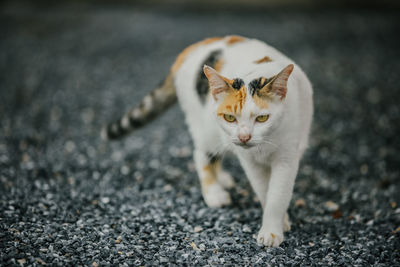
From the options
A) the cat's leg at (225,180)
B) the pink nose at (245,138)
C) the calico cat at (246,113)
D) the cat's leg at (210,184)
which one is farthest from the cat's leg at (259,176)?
the cat's leg at (225,180)

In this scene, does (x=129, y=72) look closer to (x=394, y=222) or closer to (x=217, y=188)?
(x=217, y=188)

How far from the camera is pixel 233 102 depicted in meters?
2.84

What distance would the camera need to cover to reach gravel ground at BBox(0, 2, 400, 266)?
3283mm

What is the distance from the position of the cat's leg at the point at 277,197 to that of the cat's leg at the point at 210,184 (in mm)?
799

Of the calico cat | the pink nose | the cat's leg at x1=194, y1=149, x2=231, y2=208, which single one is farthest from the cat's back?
the cat's leg at x1=194, y1=149, x2=231, y2=208

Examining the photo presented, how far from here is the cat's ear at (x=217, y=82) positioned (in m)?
2.86

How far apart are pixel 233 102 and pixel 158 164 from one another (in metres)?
2.51

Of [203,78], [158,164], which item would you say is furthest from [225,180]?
[203,78]

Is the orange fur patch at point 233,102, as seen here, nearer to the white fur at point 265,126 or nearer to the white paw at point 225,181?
the white fur at point 265,126

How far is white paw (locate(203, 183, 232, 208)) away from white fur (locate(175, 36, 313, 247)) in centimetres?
54

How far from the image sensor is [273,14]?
13.1 metres

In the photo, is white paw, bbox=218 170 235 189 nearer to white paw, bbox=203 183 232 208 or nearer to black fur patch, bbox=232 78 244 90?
white paw, bbox=203 183 232 208

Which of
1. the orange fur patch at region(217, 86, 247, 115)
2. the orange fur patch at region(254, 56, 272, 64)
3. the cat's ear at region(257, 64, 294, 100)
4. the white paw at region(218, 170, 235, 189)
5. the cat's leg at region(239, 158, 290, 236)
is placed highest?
the orange fur patch at region(254, 56, 272, 64)

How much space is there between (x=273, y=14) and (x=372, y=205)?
10.0 meters
